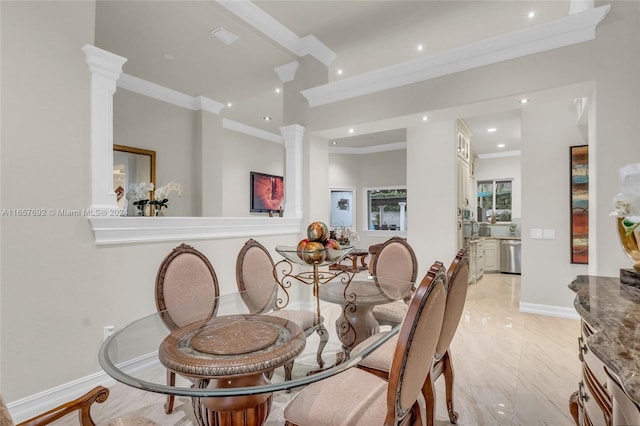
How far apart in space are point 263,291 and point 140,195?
2357 millimetres

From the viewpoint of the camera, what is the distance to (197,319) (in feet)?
5.76

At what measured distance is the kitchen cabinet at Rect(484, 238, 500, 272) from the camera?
7.06 meters

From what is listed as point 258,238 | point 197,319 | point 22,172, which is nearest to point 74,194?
point 22,172

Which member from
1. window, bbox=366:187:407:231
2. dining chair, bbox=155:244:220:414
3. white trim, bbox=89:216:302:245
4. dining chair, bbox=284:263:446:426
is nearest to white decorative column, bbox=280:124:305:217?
white trim, bbox=89:216:302:245

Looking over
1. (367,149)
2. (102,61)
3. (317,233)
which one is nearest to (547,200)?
(317,233)

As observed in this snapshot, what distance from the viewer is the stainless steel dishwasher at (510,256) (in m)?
6.81

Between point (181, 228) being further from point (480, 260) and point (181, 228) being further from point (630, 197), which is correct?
point (480, 260)

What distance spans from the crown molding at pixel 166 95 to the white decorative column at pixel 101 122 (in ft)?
7.25

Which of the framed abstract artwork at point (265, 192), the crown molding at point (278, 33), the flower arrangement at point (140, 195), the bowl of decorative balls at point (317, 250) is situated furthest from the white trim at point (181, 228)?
the framed abstract artwork at point (265, 192)

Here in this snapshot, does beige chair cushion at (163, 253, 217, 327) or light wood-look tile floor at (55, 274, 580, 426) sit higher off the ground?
beige chair cushion at (163, 253, 217, 327)

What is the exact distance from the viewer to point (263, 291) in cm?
254

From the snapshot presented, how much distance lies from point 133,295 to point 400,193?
7.08m

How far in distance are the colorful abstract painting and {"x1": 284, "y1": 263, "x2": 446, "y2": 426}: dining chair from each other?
369 centimetres

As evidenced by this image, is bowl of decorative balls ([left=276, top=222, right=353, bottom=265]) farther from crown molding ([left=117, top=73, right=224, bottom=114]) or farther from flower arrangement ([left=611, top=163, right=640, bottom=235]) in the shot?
crown molding ([left=117, top=73, right=224, bottom=114])
